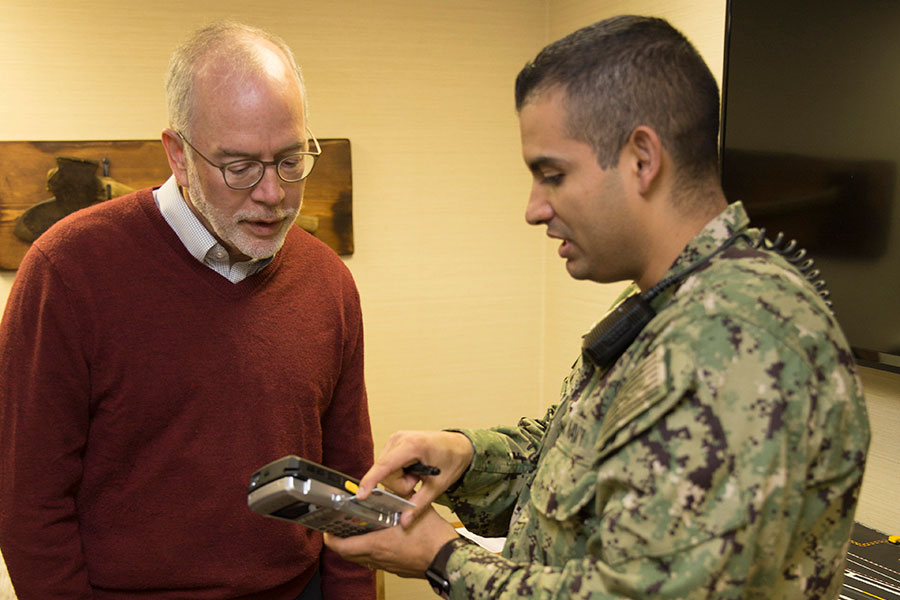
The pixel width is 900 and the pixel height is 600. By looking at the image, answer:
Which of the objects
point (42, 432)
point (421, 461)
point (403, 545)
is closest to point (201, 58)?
point (42, 432)

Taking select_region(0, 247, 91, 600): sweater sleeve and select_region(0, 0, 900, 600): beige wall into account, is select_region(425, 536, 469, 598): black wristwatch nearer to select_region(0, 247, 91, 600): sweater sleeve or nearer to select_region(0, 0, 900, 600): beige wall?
select_region(0, 247, 91, 600): sweater sleeve

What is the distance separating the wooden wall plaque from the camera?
2725 mm

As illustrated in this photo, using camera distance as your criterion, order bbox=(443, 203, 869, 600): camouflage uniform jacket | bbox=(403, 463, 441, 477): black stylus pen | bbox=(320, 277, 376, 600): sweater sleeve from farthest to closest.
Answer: bbox=(320, 277, 376, 600): sweater sleeve
bbox=(403, 463, 441, 477): black stylus pen
bbox=(443, 203, 869, 600): camouflage uniform jacket

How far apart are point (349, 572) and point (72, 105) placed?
1.97 m

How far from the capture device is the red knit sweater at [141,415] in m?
1.39

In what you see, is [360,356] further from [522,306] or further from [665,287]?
[522,306]

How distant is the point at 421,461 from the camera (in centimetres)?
125

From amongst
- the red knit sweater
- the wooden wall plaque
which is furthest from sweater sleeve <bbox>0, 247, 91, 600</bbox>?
the wooden wall plaque

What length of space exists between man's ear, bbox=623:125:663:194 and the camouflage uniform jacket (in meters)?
0.10

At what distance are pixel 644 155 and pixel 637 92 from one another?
82mm

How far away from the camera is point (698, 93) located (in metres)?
1.01

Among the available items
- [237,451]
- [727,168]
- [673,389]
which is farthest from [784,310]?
[727,168]

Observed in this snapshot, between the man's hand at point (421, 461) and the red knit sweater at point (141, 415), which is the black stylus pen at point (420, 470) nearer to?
the man's hand at point (421, 461)

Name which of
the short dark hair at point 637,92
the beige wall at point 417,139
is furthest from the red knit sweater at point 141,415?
the beige wall at point 417,139
